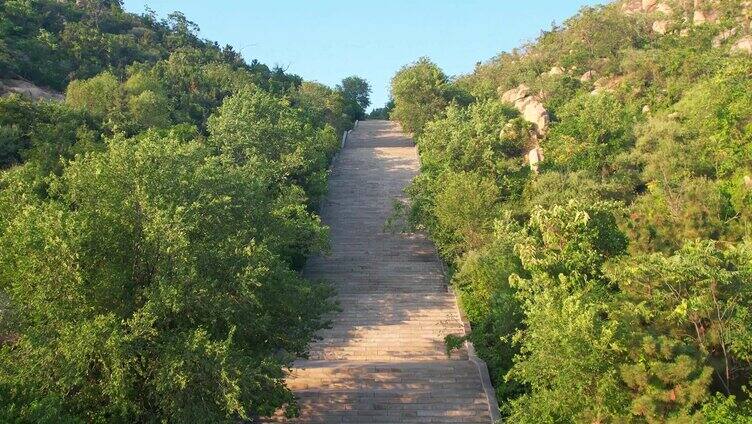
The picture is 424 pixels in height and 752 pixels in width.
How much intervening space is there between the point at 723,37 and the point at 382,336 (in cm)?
2927

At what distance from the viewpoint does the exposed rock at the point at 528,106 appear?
31.5 metres

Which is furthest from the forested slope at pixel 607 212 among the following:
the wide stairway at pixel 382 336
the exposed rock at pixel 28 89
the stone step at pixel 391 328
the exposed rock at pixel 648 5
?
the exposed rock at pixel 28 89

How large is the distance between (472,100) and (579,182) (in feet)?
66.5

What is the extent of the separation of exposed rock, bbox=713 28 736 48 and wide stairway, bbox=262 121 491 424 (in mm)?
20049

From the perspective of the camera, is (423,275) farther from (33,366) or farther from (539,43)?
(539,43)

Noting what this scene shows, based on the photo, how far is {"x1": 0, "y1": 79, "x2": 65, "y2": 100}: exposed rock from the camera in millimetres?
36253

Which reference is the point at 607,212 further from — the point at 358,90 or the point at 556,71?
the point at 358,90

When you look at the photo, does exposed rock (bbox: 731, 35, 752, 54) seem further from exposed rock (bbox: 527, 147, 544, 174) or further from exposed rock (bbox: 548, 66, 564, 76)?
exposed rock (bbox: 527, 147, 544, 174)

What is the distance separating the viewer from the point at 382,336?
62.9ft

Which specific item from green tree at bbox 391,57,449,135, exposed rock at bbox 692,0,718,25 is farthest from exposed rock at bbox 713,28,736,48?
green tree at bbox 391,57,449,135

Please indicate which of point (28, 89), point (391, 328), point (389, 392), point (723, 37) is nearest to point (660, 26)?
point (723, 37)

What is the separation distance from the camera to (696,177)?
882 inches

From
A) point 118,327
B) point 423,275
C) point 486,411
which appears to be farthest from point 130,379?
point 423,275

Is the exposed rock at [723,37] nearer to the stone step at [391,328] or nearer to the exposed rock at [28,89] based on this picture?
the stone step at [391,328]
